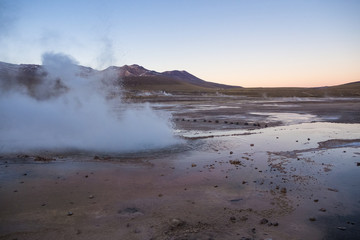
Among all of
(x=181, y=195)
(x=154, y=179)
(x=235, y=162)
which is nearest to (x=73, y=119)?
(x=154, y=179)

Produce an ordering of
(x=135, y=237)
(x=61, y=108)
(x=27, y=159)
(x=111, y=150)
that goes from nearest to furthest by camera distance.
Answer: (x=135, y=237) → (x=27, y=159) → (x=111, y=150) → (x=61, y=108)

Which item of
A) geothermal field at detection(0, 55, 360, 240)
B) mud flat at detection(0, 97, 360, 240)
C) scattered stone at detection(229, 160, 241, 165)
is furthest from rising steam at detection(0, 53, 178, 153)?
scattered stone at detection(229, 160, 241, 165)

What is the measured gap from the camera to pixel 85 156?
1219 cm

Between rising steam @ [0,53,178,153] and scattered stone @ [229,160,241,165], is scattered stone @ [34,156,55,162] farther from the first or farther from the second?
scattered stone @ [229,160,241,165]

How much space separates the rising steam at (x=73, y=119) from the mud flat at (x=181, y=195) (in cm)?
219

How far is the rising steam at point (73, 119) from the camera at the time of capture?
1480cm

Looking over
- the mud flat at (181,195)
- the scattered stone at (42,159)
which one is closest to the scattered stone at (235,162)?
the mud flat at (181,195)

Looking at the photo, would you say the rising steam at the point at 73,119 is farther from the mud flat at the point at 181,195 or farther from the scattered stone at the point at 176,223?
the scattered stone at the point at 176,223

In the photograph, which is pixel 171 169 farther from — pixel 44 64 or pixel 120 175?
pixel 44 64

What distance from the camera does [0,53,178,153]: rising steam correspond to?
14.8 metres

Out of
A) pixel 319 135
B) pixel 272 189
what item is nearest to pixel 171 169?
pixel 272 189

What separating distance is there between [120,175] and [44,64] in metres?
12.2

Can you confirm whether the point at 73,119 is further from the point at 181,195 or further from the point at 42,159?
the point at 181,195

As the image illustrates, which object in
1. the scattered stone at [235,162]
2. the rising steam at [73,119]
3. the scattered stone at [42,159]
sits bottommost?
the scattered stone at [235,162]
